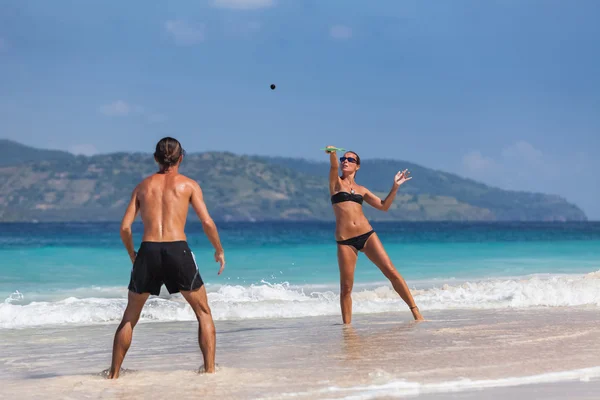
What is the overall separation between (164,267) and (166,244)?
169mm

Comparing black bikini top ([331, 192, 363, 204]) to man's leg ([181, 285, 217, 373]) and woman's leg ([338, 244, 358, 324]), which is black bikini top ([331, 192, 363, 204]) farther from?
man's leg ([181, 285, 217, 373])

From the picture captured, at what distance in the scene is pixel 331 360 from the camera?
7164 millimetres

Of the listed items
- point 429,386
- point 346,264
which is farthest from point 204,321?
point 346,264

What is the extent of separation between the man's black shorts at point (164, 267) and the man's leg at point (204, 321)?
81mm

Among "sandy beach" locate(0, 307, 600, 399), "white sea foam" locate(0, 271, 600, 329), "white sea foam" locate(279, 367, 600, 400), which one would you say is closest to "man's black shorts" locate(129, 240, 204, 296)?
"sandy beach" locate(0, 307, 600, 399)

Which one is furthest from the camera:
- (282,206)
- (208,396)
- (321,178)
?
(321,178)

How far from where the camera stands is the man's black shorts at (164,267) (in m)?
6.09

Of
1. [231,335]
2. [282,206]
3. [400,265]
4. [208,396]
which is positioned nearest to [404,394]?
[208,396]

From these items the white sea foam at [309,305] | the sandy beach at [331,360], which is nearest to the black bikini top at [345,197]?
the sandy beach at [331,360]

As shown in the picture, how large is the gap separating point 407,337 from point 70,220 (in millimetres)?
170824

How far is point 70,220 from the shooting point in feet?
565

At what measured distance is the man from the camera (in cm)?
610

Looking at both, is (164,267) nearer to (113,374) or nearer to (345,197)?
(113,374)

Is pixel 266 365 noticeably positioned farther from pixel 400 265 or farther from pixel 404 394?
pixel 400 265
